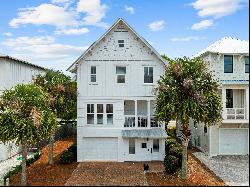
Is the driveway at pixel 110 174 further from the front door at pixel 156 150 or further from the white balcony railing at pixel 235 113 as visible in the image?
the white balcony railing at pixel 235 113

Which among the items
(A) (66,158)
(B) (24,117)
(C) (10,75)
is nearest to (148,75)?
(A) (66,158)

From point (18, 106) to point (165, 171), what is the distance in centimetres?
1207

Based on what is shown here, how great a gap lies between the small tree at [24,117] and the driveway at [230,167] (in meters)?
13.0

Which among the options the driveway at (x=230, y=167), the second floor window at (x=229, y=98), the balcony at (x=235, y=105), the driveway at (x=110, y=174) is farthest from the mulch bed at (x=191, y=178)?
the second floor window at (x=229, y=98)

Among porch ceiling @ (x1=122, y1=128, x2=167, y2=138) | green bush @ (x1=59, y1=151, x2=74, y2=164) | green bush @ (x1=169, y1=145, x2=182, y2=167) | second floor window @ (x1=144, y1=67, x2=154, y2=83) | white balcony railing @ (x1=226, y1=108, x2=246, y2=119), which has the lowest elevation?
green bush @ (x1=59, y1=151, x2=74, y2=164)

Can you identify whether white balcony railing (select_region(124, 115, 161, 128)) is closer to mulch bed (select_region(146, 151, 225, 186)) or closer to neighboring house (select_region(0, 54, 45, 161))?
mulch bed (select_region(146, 151, 225, 186))

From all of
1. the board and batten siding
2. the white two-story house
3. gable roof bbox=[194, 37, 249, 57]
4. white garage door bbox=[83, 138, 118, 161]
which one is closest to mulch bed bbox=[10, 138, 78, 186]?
white garage door bbox=[83, 138, 118, 161]

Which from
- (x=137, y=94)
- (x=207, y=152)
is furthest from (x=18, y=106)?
(x=207, y=152)

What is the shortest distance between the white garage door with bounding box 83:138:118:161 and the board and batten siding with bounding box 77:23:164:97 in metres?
4.13

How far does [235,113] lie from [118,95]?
10.7m

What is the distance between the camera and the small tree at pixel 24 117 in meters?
25.1

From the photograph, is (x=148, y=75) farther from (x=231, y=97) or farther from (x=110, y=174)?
(x=110, y=174)

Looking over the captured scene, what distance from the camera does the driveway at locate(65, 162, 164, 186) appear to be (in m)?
26.2

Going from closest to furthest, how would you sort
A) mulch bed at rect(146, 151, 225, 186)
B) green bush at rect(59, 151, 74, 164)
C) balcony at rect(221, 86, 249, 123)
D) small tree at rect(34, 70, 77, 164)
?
mulch bed at rect(146, 151, 225, 186), small tree at rect(34, 70, 77, 164), green bush at rect(59, 151, 74, 164), balcony at rect(221, 86, 249, 123)
